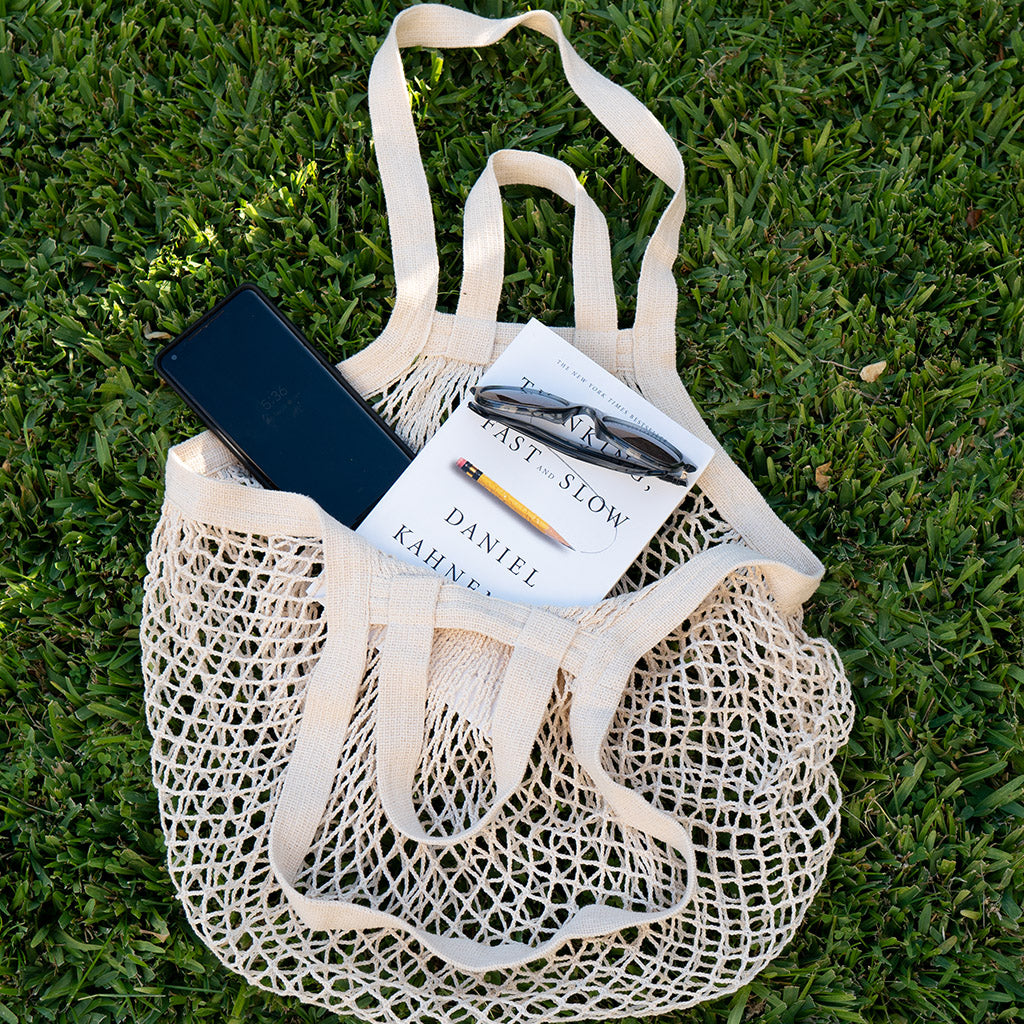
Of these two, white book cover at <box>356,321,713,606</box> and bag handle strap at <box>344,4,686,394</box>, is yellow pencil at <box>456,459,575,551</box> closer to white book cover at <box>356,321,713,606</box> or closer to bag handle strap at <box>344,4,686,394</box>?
white book cover at <box>356,321,713,606</box>

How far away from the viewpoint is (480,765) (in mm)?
1283

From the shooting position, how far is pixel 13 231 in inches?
63.0

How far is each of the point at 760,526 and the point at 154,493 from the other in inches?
33.5

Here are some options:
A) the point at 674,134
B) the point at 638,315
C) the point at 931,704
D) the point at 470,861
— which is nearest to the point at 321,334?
the point at 638,315

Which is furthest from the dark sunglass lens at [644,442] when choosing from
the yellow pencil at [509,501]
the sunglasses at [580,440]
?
the yellow pencil at [509,501]

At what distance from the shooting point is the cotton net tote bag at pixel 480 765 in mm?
1225

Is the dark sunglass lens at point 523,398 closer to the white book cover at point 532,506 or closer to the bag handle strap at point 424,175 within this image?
the white book cover at point 532,506

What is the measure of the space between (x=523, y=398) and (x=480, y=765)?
1.53ft

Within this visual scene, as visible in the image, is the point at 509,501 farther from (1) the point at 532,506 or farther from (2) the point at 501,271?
(2) the point at 501,271

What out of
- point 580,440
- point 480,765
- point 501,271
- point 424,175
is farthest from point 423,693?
point 424,175

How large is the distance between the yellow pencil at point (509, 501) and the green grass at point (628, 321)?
0.30 meters

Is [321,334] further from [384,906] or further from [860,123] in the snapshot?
[860,123]

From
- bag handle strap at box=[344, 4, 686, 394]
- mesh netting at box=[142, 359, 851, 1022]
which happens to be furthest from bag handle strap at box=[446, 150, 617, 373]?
mesh netting at box=[142, 359, 851, 1022]

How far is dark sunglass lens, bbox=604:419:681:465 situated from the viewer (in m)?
1.31
